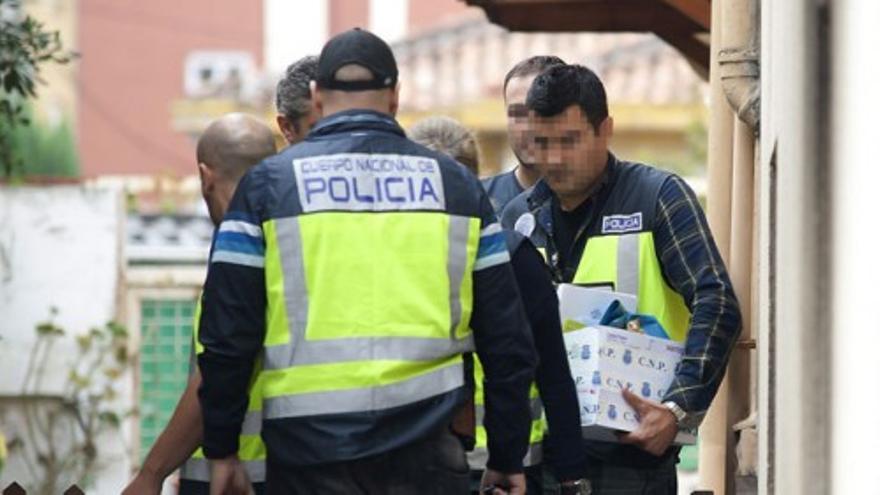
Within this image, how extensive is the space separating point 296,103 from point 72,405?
12498mm

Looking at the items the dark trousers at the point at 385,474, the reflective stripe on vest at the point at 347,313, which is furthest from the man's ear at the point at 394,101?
the dark trousers at the point at 385,474

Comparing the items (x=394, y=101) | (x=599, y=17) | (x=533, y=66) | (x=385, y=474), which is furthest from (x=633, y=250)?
(x=599, y=17)

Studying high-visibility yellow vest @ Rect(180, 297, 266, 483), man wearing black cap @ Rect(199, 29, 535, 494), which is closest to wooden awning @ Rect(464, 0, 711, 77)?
high-visibility yellow vest @ Rect(180, 297, 266, 483)

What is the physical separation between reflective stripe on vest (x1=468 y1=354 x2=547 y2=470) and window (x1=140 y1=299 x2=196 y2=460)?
13.7 meters

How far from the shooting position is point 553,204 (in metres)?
7.32

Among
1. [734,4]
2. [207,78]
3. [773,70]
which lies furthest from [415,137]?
[207,78]

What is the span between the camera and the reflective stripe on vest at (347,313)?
572cm

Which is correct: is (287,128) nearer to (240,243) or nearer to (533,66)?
(533,66)

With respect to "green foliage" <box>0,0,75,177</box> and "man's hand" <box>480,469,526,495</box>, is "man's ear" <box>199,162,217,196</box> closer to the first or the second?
"man's hand" <box>480,469,526,495</box>

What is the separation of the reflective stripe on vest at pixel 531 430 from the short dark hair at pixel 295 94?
1.02 m

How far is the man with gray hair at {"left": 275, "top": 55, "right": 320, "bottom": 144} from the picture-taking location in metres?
7.13

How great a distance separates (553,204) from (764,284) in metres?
0.89

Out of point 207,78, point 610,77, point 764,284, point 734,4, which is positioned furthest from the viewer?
point 207,78

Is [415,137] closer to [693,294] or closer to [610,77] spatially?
[693,294]
